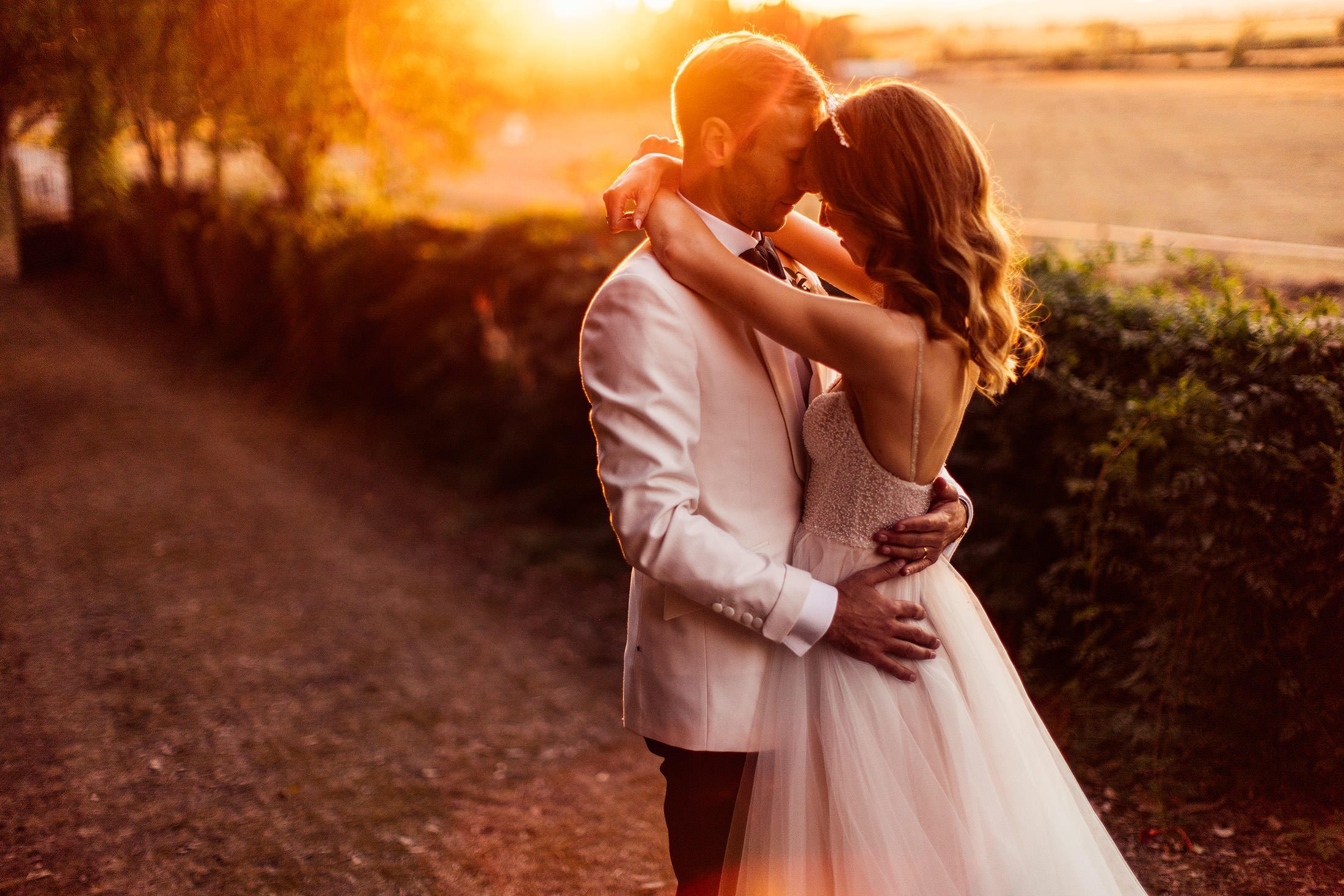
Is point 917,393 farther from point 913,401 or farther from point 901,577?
point 901,577

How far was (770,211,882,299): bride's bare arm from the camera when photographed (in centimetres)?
272

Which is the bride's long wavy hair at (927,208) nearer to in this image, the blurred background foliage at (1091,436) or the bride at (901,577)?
the bride at (901,577)

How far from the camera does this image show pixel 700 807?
7.55 feet

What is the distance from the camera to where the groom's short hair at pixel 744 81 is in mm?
2102

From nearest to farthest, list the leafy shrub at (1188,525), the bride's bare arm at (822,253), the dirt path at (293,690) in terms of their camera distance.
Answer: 1. the bride's bare arm at (822,253)
2. the leafy shrub at (1188,525)
3. the dirt path at (293,690)

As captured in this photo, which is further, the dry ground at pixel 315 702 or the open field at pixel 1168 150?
the open field at pixel 1168 150

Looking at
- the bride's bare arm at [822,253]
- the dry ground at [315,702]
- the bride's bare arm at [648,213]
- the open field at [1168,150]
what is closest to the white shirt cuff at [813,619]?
the bride's bare arm at [648,213]

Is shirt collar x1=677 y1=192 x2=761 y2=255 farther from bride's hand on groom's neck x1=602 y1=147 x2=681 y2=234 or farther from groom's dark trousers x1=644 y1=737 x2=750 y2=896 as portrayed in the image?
groom's dark trousers x1=644 y1=737 x2=750 y2=896

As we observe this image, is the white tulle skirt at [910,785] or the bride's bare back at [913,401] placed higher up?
the bride's bare back at [913,401]

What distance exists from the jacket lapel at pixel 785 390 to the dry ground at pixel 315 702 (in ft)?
6.95

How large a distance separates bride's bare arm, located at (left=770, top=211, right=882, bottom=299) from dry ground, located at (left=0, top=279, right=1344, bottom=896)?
2252 millimetres

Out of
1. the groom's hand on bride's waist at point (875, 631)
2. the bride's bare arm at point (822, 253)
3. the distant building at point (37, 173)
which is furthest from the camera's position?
the distant building at point (37, 173)

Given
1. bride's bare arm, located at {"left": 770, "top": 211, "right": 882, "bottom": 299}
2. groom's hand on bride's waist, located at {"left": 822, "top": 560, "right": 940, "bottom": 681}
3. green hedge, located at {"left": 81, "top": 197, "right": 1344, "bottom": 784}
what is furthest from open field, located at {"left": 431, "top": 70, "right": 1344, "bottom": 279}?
groom's hand on bride's waist, located at {"left": 822, "top": 560, "right": 940, "bottom": 681}

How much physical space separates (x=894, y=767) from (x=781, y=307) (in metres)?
1.03
